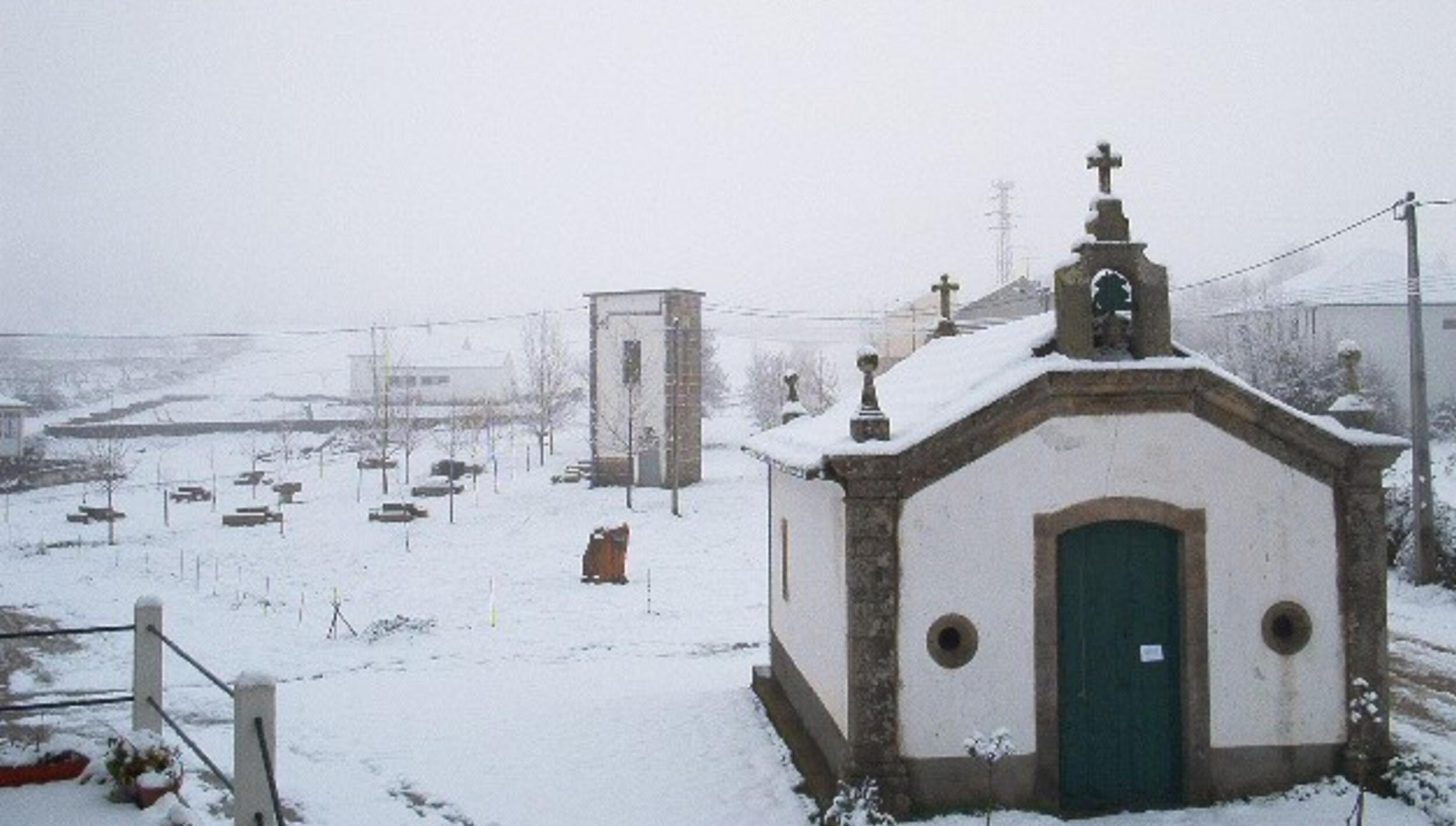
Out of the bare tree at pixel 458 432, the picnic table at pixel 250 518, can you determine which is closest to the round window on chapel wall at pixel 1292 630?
the picnic table at pixel 250 518

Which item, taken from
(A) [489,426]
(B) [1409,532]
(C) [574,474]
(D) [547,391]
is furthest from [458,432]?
(B) [1409,532]

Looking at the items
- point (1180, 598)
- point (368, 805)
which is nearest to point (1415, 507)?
point (1180, 598)

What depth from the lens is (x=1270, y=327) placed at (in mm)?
41438

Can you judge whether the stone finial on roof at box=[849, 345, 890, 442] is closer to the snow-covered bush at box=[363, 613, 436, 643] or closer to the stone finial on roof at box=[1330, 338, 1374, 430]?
the stone finial on roof at box=[1330, 338, 1374, 430]

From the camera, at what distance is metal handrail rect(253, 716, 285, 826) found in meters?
6.10

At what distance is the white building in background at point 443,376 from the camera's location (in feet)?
269

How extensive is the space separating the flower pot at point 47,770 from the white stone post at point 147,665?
2.12 ft

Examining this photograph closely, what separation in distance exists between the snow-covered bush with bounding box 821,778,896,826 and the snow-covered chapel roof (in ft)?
9.11

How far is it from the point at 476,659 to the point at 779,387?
171 feet

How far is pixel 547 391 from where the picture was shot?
189 feet

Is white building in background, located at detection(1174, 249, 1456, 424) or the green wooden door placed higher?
white building in background, located at detection(1174, 249, 1456, 424)

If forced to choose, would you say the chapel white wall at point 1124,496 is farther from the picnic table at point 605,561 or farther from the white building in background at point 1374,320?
the white building in background at point 1374,320

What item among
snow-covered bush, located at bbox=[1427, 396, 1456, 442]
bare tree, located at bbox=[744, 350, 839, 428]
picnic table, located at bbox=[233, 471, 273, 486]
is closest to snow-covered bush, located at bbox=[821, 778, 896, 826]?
snow-covered bush, located at bbox=[1427, 396, 1456, 442]

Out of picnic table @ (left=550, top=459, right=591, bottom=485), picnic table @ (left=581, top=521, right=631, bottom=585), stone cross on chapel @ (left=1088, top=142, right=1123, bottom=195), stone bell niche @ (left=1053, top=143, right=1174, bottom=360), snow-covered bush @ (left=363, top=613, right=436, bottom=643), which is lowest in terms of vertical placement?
snow-covered bush @ (left=363, top=613, right=436, bottom=643)
